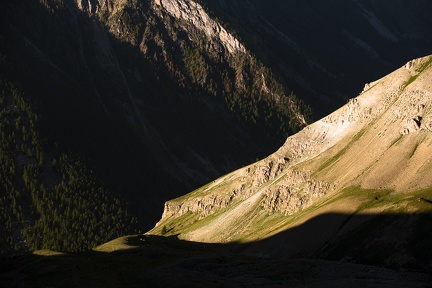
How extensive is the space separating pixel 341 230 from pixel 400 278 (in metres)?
30.2

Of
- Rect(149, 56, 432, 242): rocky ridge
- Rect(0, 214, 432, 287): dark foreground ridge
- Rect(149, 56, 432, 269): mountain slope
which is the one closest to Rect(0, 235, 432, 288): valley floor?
Rect(0, 214, 432, 287): dark foreground ridge

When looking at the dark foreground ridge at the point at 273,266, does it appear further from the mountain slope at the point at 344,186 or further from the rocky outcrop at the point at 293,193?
the rocky outcrop at the point at 293,193

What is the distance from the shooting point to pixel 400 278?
69625 millimetres

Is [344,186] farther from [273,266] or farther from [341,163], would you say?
[273,266]

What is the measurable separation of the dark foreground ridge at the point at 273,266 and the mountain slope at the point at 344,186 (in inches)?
19.6

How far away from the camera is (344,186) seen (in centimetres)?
12438

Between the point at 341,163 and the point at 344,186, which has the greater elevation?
the point at 341,163

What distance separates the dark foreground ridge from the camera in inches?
2940

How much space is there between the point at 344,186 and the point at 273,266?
44.8m

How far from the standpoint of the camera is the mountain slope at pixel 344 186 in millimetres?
97188

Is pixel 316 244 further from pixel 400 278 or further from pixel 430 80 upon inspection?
pixel 430 80

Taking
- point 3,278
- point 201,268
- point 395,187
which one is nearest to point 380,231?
point 395,187

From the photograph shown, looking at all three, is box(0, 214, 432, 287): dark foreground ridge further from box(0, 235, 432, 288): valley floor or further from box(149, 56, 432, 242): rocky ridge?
box(149, 56, 432, 242): rocky ridge

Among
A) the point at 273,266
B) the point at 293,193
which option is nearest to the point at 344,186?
the point at 293,193
